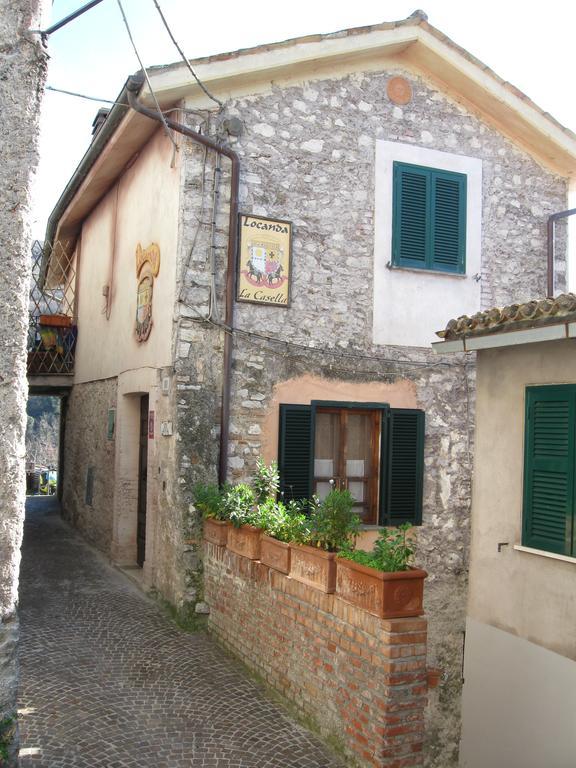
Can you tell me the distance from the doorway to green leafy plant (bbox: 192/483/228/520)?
2.48m

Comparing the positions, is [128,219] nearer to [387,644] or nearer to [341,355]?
[341,355]

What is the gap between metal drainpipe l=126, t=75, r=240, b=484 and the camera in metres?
7.92

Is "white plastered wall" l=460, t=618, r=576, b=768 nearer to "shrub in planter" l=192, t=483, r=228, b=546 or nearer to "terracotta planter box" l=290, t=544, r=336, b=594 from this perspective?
"terracotta planter box" l=290, t=544, r=336, b=594

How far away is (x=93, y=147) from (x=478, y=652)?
778cm

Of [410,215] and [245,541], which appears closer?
[245,541]

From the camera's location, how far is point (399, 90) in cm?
934

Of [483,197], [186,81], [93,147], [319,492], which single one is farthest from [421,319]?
[93,147]

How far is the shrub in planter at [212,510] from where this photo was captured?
23.8 ft

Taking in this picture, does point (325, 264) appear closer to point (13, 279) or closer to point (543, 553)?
point (543, 553)

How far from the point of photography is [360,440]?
9148 millimetres

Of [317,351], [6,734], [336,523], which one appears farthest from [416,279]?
[6,734]

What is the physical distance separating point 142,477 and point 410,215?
5.01 metres

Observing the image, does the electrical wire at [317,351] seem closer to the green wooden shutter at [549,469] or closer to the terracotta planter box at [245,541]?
the terracotta planter box at [245,541]

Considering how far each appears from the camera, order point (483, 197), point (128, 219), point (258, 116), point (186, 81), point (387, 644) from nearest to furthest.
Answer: point (387, 644), point (186, 81), point (258, 116), point (483, 197), point (128, 219)
